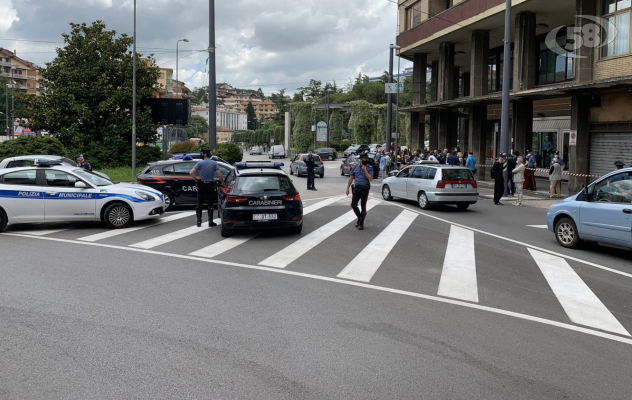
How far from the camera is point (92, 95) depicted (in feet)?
107

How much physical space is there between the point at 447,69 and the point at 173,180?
23.0 meters

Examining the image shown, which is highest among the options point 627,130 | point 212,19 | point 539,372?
point 212,19

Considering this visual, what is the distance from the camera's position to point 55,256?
9.72m

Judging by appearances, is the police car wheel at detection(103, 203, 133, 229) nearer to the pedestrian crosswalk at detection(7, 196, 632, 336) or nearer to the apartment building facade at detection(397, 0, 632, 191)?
the pedestrian crosswalk at detection(7, 196, 632, 336)

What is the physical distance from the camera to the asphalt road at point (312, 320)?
4.45 metres

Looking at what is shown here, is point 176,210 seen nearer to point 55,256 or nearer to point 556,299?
point 55,256

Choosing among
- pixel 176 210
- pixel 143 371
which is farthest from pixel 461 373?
pixel 176 210

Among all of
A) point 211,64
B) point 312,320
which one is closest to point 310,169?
point 211,64

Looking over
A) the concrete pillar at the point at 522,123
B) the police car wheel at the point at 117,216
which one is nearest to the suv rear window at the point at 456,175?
the police car wheel at the point at 117,216

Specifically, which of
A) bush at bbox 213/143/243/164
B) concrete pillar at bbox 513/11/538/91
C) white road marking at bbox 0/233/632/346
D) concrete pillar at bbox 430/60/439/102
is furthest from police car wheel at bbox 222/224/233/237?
concrete pillar at bbox 430/60/439/102

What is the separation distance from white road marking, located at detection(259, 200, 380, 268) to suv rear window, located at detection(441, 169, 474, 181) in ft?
11.2

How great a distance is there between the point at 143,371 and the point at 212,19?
2160 cm

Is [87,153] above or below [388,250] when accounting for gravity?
above

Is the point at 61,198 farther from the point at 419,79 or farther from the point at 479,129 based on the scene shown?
the point at 419,79
